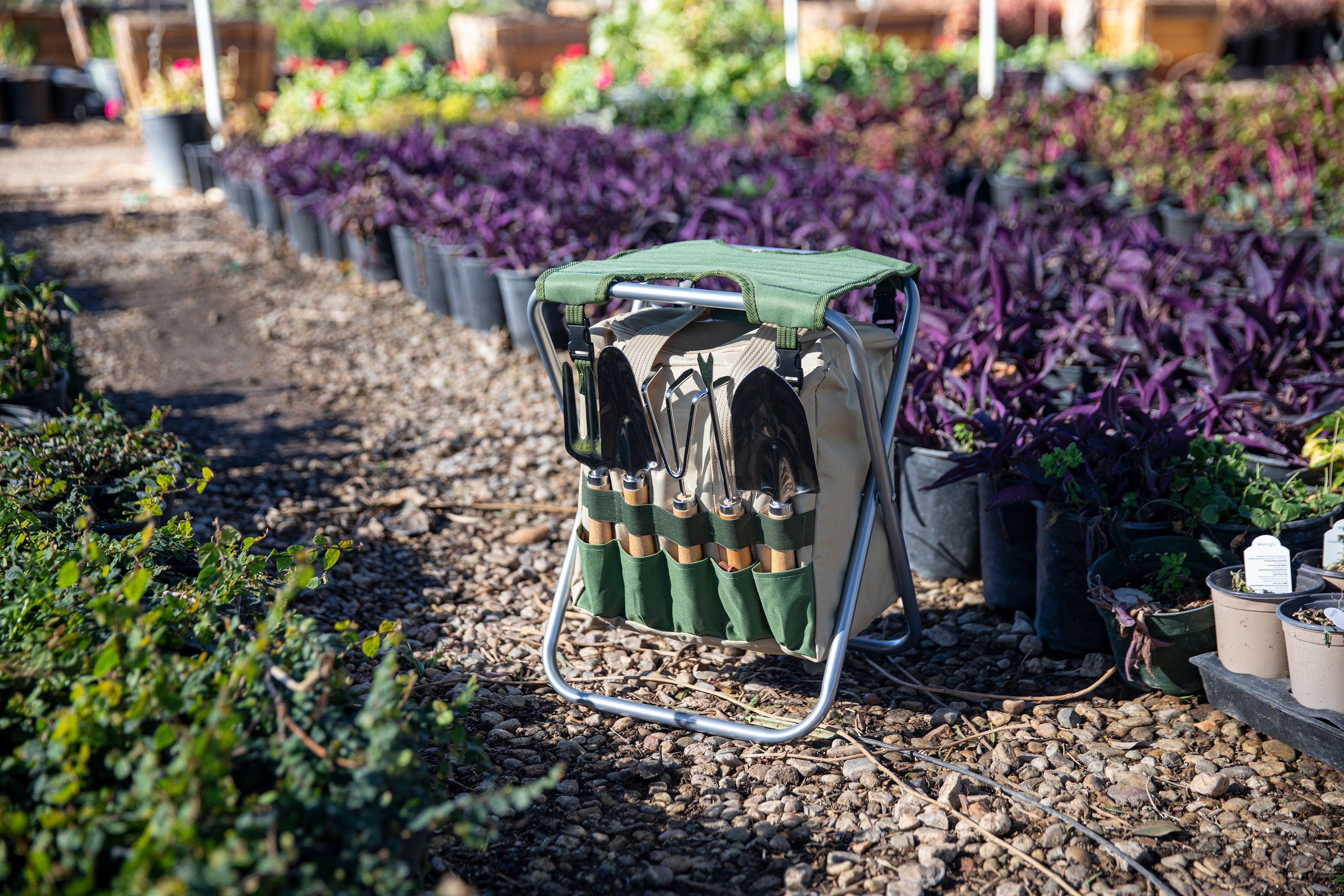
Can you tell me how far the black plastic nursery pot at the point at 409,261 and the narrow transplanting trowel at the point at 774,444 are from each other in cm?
419

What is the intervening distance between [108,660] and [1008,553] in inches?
81.7

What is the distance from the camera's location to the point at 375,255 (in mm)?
6402

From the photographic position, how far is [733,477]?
2111mm

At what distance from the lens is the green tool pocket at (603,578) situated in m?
2.31

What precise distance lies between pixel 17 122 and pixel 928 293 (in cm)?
1711

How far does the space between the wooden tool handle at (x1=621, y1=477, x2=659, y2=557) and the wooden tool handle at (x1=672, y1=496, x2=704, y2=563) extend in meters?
0.05

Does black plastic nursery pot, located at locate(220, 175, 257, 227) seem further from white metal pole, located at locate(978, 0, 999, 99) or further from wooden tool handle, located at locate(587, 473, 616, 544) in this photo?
wooden tool handle, located at locate(587, 473, 616, 544)

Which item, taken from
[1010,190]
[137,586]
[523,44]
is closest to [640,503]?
[137,586]

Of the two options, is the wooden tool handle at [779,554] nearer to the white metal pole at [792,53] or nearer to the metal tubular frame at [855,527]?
the metal tubular frame at [855,527]

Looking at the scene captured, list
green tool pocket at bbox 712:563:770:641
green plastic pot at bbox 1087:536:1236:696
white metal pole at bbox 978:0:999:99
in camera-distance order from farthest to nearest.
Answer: white metal pole at bbox 978:0:999:99, green plastic pot at bbox 1087:536:1236:696, green tool pocket at bbox 712:563:770:641

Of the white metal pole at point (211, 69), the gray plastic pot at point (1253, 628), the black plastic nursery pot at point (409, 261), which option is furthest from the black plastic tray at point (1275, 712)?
the white metal pole at point (211, 69)

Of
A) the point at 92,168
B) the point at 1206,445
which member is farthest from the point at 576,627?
the point at 92,168

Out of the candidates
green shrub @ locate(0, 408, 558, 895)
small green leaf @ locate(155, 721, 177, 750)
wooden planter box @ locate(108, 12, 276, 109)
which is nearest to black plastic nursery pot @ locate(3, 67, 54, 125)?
wooden planter box @ locate(108, 12, 276, 109)

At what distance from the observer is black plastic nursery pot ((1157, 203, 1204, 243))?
533 centimetres
